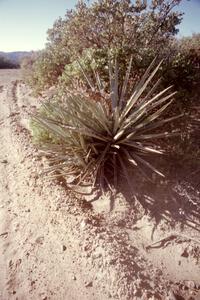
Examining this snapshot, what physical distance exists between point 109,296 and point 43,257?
840 millimetres

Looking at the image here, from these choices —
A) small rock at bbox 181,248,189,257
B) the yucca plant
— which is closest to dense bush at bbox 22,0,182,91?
the yucca plant

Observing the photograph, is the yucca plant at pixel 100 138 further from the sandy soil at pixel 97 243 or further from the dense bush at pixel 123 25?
the dense bush at pixel 123 25

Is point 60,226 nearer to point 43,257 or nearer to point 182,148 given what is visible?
point 43,257

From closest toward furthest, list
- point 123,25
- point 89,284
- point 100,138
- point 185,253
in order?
point 89,284 < point 185,253 < point 100,138 < point 123,25

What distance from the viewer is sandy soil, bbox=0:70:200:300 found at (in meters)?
2.63

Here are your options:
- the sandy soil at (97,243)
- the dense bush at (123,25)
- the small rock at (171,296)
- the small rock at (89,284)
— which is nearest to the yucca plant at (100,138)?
the sandy soil at (97,243)

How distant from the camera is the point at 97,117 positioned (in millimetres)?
3646

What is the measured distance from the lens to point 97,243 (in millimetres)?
2979

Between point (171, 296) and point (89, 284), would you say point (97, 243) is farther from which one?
point (171, 296)

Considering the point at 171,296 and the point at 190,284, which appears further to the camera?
the point at 190,284

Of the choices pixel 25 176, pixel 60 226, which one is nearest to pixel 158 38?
pixel 25 176

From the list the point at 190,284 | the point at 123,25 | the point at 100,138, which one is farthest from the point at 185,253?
the point at 123,25

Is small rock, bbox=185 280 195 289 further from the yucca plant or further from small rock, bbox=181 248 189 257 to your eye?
the yucca plant

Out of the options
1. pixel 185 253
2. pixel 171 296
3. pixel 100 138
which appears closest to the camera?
pixel 171 296
